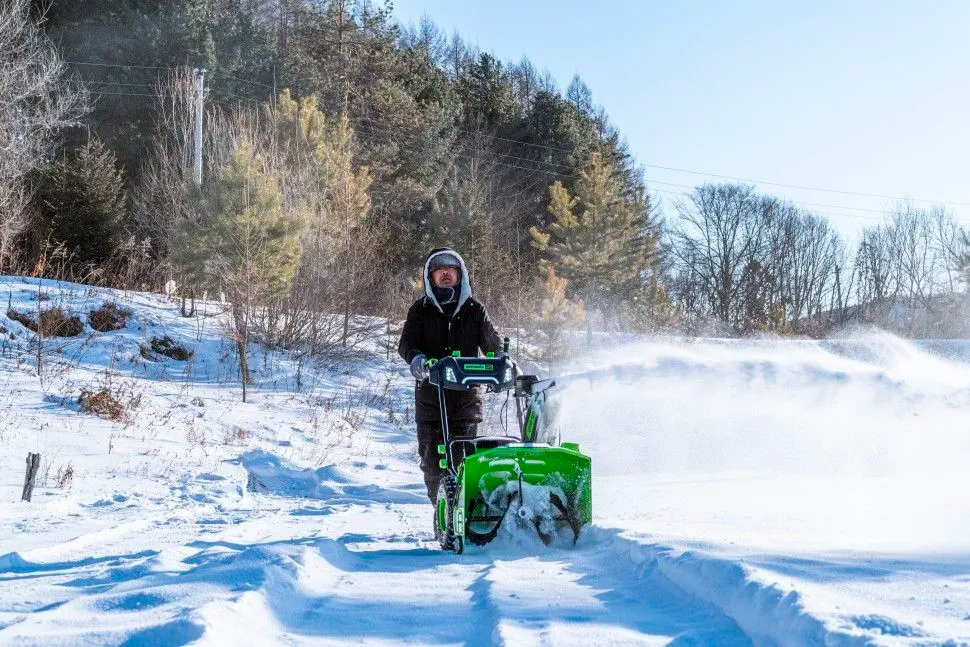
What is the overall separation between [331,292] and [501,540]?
21.0 m

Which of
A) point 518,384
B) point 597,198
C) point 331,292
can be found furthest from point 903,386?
point 597,198

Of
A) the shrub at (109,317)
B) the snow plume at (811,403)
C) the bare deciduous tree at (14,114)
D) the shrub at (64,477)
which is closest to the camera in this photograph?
the shrub at (64,477)

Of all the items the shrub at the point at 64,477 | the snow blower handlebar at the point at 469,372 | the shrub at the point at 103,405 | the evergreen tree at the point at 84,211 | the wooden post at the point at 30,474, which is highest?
the evergreen tree at the point at 84,211

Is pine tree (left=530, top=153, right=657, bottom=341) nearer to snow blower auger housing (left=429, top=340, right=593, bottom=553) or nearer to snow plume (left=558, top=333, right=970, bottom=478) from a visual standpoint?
snow plume (left=558, top=333, right=970, bottom=478)

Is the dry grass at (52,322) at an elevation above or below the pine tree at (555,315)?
below

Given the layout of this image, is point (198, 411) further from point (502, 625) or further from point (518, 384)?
point (502, 625)

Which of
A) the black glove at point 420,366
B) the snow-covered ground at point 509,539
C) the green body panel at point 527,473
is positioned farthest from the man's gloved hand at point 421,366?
the snow-covered ground at point 509,539

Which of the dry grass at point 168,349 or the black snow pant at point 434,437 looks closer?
the black snow pant at point 434,437

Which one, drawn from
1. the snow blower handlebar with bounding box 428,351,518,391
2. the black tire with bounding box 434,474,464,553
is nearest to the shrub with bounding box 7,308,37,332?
the snow blower handlebar with bounding box 428,351,518,391

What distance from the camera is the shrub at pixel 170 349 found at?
23.6m

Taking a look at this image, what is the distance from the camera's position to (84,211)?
32469 millimetres

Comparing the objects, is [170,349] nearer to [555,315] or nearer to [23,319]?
[23,319]

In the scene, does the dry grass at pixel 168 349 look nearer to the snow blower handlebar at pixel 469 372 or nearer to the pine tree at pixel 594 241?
the snow blower handlebar at pixel 469 372

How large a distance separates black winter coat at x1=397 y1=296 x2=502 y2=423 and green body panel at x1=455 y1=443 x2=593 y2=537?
1.40 meters
